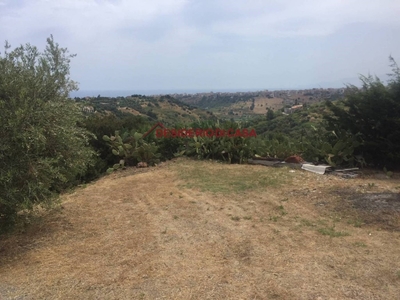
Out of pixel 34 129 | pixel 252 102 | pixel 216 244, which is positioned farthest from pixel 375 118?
pixel 252 102

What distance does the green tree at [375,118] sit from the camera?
23.6 feet

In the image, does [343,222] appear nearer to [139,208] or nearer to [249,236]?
[249,236]

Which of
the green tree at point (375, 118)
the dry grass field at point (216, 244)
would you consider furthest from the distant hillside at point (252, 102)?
the dry grass field at point (216, 244)

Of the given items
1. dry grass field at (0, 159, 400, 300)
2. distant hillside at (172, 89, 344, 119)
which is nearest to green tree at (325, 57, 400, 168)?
dry grass field at (0, 159, 400, 300)

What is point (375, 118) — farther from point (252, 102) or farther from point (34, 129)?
point (252, 102)

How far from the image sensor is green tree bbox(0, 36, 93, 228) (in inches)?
159

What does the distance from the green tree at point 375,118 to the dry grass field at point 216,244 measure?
37.8 inches

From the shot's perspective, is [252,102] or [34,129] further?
[252,102]

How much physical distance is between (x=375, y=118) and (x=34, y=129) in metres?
6.79

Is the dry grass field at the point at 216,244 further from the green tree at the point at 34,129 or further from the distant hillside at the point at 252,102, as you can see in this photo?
the distant hillside at the point at 252,102

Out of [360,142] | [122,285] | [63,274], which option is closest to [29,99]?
[63,274]

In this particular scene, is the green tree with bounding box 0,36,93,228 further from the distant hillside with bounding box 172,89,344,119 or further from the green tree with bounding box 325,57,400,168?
the distant hillside with bounding box 172,89,344,119

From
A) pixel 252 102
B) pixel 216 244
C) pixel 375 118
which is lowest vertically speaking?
pixel 252 102

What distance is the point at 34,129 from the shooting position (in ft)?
13.4
